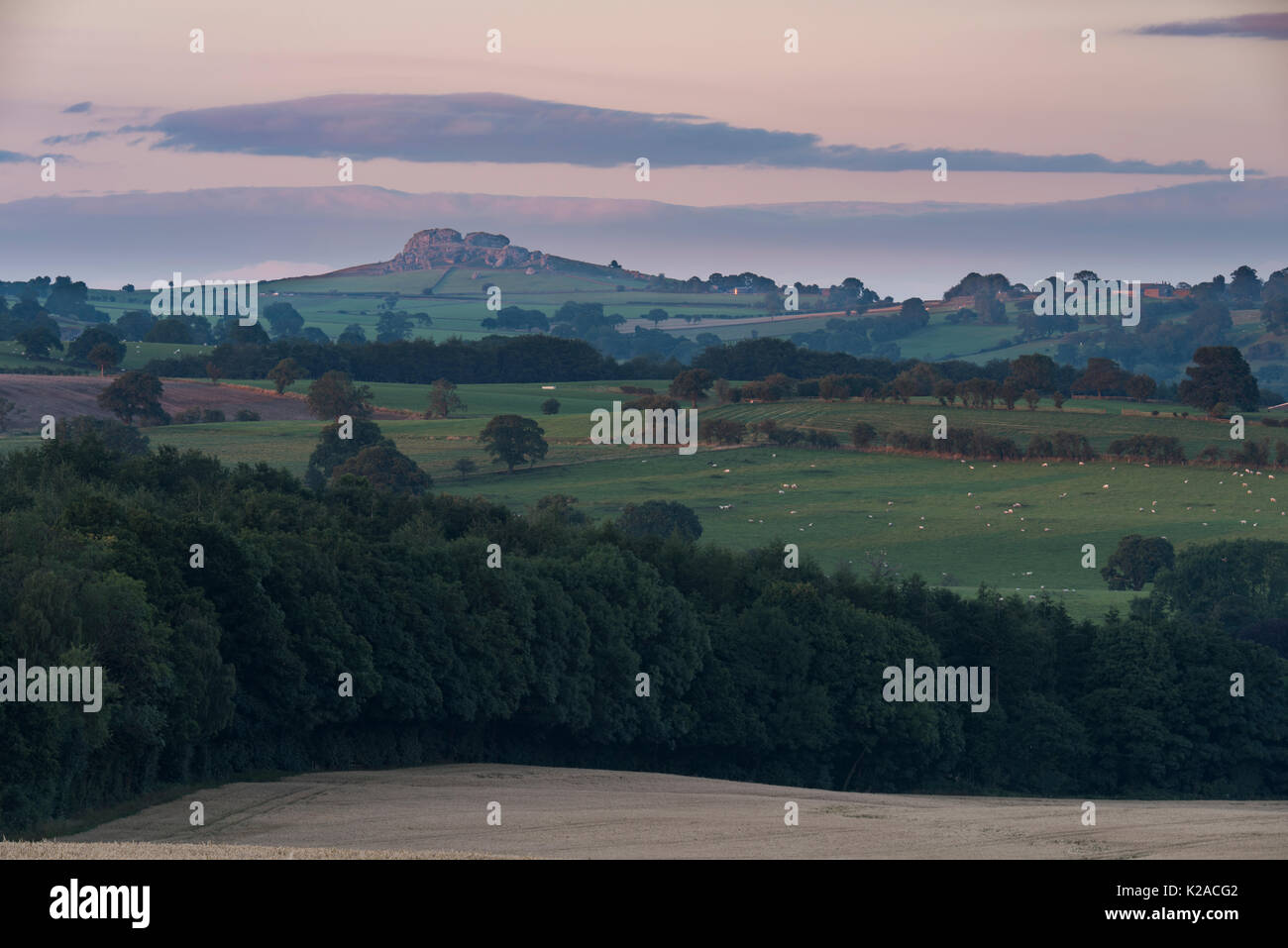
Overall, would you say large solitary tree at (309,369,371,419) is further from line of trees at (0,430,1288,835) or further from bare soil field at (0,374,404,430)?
line of trees at (0,430,1288,835)

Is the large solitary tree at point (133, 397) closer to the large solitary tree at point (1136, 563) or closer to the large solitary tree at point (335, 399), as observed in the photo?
the large solitary tree at point (335, 399)

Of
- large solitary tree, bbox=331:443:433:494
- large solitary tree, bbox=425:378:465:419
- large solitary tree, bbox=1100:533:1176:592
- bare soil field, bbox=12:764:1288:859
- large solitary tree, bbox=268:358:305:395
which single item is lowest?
large solitary tree, bbox=1100:533:1176:592

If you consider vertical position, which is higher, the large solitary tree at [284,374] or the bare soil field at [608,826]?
the large solitary tree at [284,374]

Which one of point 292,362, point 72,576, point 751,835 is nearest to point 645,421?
point 292,362

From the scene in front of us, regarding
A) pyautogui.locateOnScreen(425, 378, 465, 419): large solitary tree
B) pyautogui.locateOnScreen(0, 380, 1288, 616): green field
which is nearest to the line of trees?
pyautogui.locateOnScreen(0, 380, 1288, 616): green field

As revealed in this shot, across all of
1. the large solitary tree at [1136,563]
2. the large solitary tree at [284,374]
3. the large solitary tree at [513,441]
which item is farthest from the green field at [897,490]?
the large solitary tree at [284,374]
